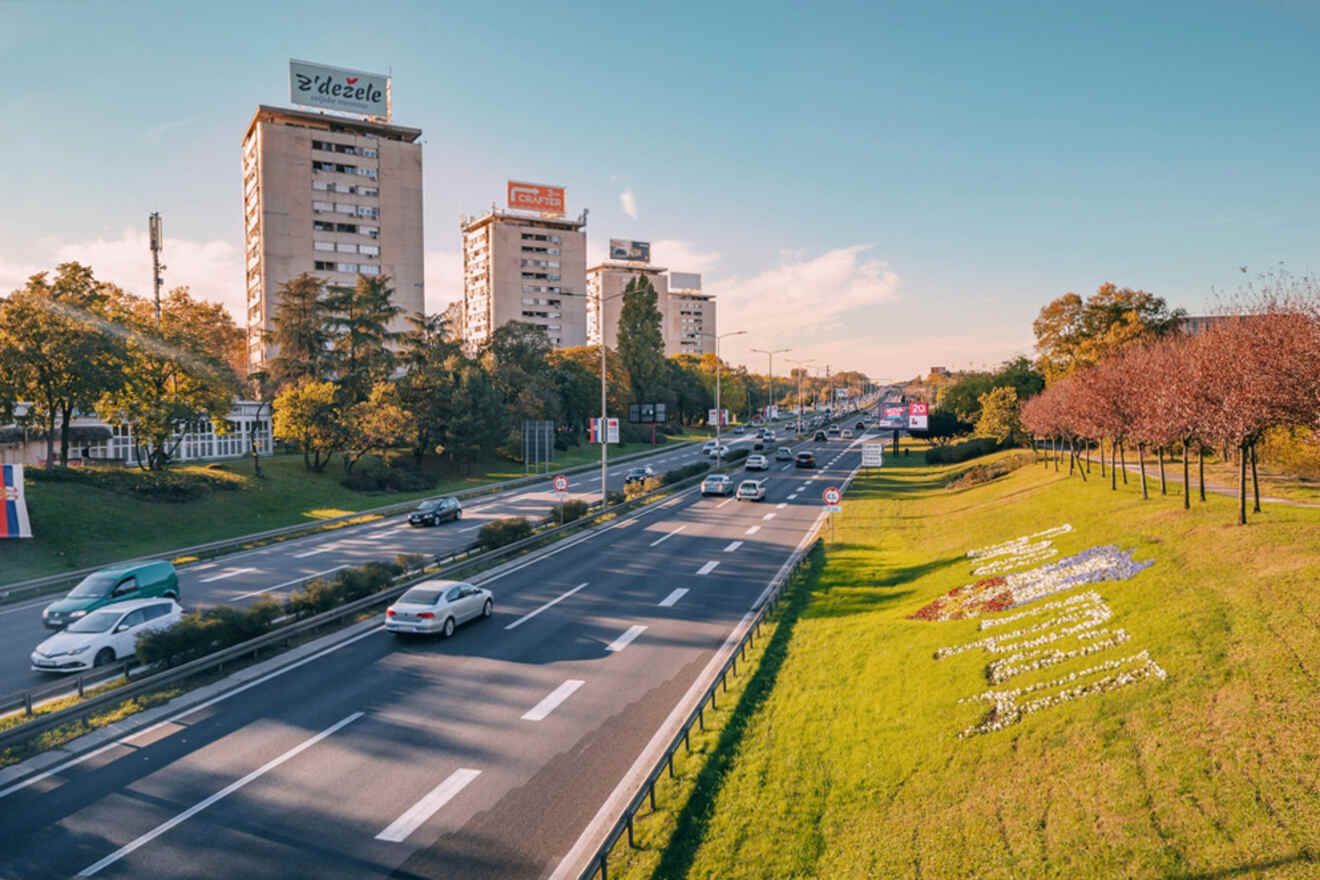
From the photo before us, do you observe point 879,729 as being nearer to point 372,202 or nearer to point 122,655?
point 122,655

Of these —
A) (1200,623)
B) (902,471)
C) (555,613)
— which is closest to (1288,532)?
(1200,623)

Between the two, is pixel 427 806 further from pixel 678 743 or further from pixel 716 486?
pixel 716 486

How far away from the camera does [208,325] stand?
3371 inches

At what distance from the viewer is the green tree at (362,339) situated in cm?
5922

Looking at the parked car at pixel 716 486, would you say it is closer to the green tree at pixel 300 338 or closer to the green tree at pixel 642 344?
the green tree at pixel 300 338

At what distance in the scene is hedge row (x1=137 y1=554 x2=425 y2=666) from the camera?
1623cm

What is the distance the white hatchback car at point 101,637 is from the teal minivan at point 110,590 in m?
2.29

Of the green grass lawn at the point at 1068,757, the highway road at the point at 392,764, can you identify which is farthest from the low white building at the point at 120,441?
the green grass lawn at the point at 1068,757

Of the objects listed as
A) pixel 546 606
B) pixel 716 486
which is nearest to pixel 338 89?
pixel 716 486

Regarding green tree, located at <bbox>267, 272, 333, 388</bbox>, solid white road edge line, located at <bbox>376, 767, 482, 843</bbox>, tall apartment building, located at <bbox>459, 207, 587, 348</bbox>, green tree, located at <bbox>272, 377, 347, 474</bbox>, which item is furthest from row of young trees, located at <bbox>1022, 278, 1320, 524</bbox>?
tall apartment building, located at <bbox>459, 207, 587, 348</bbox>

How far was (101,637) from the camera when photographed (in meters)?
17.1

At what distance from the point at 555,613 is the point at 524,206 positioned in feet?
471

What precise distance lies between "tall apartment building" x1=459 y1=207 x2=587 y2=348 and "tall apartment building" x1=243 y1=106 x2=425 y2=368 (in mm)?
45478

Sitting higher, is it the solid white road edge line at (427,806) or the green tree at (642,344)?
the green tree at (642,344)
